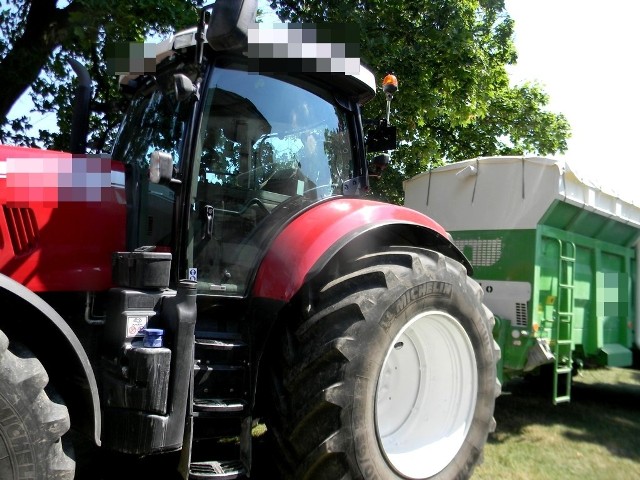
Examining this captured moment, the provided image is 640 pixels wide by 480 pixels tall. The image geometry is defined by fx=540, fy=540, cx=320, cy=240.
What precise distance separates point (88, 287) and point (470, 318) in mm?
1995

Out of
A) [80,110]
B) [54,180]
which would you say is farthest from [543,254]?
[54,180]

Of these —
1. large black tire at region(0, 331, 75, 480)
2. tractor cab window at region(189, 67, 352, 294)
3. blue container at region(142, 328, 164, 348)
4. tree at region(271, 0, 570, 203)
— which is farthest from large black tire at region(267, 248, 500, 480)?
tree at region(271, 0, 570, 203)

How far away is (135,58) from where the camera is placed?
2.88 metres

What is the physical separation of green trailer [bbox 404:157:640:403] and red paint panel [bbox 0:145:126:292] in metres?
3.52

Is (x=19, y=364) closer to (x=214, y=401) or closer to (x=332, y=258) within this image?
(x=214, y=401)

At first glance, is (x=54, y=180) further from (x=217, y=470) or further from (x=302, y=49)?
(x=217, y=470)

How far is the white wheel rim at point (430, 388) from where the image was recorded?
2.99 m

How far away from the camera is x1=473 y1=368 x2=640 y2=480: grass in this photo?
3.73 meters

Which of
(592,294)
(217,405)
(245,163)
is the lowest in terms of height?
(217,405)

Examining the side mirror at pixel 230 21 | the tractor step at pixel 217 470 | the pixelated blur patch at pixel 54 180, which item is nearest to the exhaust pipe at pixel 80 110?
the pixelated blur patch at pixel 54 180

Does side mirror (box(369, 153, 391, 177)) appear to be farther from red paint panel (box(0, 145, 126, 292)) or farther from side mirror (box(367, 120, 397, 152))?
red paint panel (box(0, 145, 126, 292))

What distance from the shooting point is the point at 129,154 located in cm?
305

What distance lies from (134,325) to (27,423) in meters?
0.55

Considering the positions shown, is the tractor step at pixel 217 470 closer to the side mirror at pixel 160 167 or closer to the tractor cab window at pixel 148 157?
the tractor cab window at pixel 148 157
